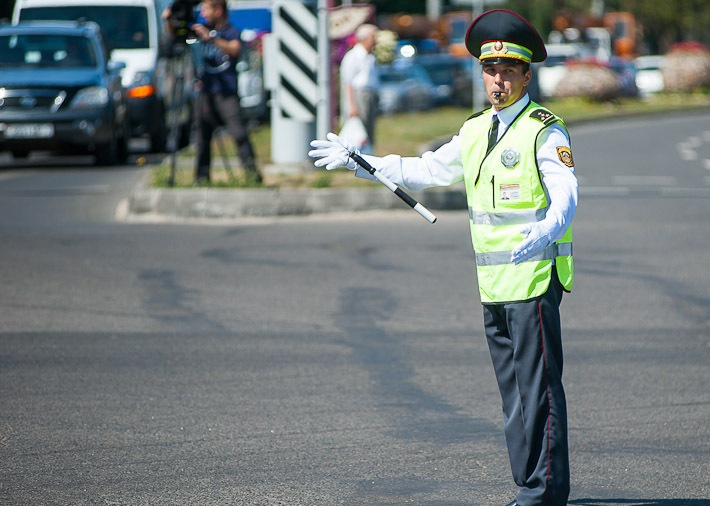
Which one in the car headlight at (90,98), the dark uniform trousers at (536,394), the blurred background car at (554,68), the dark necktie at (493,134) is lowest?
the blurred background car at (554,68)

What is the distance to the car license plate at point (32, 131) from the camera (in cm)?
1716

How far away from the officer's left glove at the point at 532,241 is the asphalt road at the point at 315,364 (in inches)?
42.3

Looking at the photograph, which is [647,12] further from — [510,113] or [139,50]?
[510,113]

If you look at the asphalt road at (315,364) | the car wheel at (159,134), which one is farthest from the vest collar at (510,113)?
the car wheel at (159,134)

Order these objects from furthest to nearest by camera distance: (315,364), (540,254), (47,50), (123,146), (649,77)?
(649,77), (123,146), (47,50), (315,364), (540,254)

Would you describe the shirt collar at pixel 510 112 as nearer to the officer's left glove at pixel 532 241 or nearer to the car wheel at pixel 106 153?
the officer's left glove at pixel 532 241

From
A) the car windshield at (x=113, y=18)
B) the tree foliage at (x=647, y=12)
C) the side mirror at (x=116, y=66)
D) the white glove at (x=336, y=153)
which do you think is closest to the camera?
the white glove at (x=336, y=153)

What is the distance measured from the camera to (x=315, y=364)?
23.0 feet

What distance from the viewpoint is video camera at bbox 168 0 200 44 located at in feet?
43.9

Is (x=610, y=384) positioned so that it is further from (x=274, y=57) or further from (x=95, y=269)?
(x=274, y=57)

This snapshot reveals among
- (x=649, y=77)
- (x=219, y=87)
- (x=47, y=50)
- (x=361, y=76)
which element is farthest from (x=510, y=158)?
(x=649, y=77)

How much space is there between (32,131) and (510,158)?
13.8 meters

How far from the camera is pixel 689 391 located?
642 centimetres

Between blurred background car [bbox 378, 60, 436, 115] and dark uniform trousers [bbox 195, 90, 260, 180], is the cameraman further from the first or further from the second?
blurred background car [bbox 378, 60, 436, 115]
